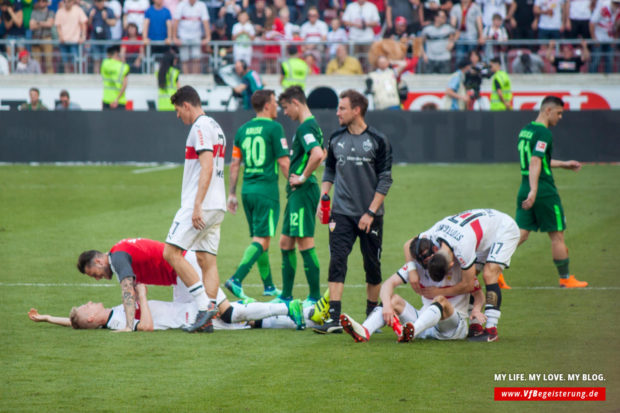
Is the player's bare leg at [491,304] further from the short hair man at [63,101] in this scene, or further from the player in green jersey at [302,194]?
the short hair man at [63,101]

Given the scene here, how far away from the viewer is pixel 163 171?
22094 millimetres

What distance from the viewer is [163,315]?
8.73 metres

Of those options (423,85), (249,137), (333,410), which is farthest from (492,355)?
(423,85)

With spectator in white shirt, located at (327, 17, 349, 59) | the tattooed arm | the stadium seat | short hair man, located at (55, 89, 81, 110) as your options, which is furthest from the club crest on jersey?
spectator in white shirt, located at (327, 17, 349, 59)

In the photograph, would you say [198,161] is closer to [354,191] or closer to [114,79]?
[354,191]

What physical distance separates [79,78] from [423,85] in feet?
31.0

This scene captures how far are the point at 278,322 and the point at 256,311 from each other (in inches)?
12.7

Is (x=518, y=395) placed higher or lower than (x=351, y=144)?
lower

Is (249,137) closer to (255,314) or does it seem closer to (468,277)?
(255,314)

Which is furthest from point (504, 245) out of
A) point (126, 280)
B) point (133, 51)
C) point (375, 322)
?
point (133, 51)

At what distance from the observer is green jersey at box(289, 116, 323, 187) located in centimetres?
974

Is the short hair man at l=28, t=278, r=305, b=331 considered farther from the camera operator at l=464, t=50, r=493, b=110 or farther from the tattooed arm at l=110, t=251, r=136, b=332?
the camera operator at l=464, t=50, r=493, b=110

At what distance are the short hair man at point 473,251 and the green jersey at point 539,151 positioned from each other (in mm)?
2736

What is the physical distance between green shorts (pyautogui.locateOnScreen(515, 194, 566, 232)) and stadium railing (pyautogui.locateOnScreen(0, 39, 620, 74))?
14.8 m
